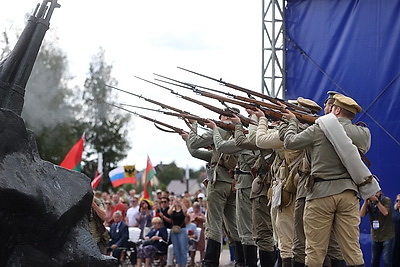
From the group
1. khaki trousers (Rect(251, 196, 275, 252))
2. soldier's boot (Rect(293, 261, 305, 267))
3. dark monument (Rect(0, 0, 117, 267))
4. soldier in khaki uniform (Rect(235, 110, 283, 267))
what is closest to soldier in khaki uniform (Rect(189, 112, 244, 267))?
soldier in khaki uniform (Rect(235, 110, 283, 267))

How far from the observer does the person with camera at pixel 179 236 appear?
13336 millimetres

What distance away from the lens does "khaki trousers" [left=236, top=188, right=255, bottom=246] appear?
8547 mm

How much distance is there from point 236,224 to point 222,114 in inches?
55.3

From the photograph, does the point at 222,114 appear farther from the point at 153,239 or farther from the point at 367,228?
the point at 153,239

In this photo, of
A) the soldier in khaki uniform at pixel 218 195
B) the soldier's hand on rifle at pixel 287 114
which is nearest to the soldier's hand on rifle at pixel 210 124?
the soldier in khaki uniform at pixel 218 195

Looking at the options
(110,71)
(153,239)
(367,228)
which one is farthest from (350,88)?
(110,71)

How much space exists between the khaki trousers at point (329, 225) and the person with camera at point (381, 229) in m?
4.12

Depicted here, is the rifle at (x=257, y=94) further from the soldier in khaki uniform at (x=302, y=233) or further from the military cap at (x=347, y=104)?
the military cap at (x=347, y=104)

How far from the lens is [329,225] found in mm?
6570

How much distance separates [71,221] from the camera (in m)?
4.31

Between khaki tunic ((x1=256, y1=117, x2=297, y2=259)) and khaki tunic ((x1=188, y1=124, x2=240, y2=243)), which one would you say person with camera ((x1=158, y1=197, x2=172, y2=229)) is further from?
khaki tunic ((x1=256, y1=117, x2=297, y2=259))

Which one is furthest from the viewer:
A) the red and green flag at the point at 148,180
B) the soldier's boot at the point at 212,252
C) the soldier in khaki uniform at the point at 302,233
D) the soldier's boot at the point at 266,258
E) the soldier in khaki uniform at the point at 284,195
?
the red and green flag at the point at 148,180

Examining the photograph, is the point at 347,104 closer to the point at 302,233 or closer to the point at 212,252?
the point at 302,233

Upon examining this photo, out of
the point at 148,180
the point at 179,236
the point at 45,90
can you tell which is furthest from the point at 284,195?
the point at 148,180
